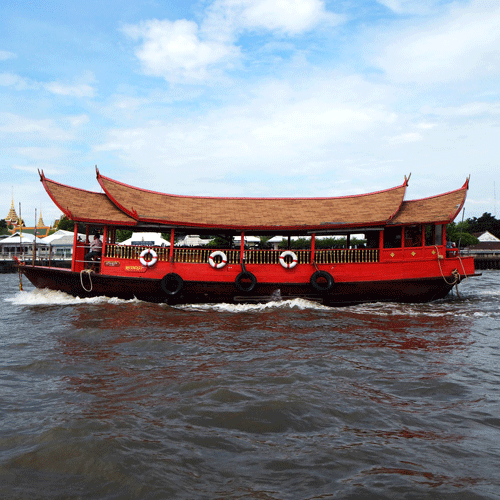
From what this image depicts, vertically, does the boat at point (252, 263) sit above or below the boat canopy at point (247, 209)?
below

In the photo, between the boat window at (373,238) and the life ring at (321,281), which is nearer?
the life ring at (321,281)

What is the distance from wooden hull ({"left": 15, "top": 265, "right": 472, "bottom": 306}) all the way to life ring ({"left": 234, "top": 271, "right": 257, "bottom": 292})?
4.5 inches

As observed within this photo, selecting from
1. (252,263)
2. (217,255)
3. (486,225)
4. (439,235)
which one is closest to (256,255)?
(252,263)

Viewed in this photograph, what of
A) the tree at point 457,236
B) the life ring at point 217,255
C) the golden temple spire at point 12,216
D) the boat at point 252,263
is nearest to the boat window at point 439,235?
the boat at point 252,263

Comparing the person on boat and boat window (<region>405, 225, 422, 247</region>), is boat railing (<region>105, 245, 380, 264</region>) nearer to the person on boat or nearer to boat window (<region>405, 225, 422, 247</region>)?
the person on boat

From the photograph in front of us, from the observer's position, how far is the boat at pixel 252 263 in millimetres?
11555

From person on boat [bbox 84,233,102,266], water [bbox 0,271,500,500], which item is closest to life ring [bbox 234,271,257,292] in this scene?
water [bbox 0,271,500,500]

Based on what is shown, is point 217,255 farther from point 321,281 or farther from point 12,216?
point 12,216

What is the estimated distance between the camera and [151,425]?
13.2 ft

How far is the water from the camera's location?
10.3 ft

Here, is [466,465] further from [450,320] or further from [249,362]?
[450,320]

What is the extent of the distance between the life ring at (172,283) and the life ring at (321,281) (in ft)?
11.6

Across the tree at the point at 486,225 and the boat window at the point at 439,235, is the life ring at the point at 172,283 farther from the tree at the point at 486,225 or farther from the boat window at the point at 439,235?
the tree at the point at 486,225

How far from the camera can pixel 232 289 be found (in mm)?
11742
